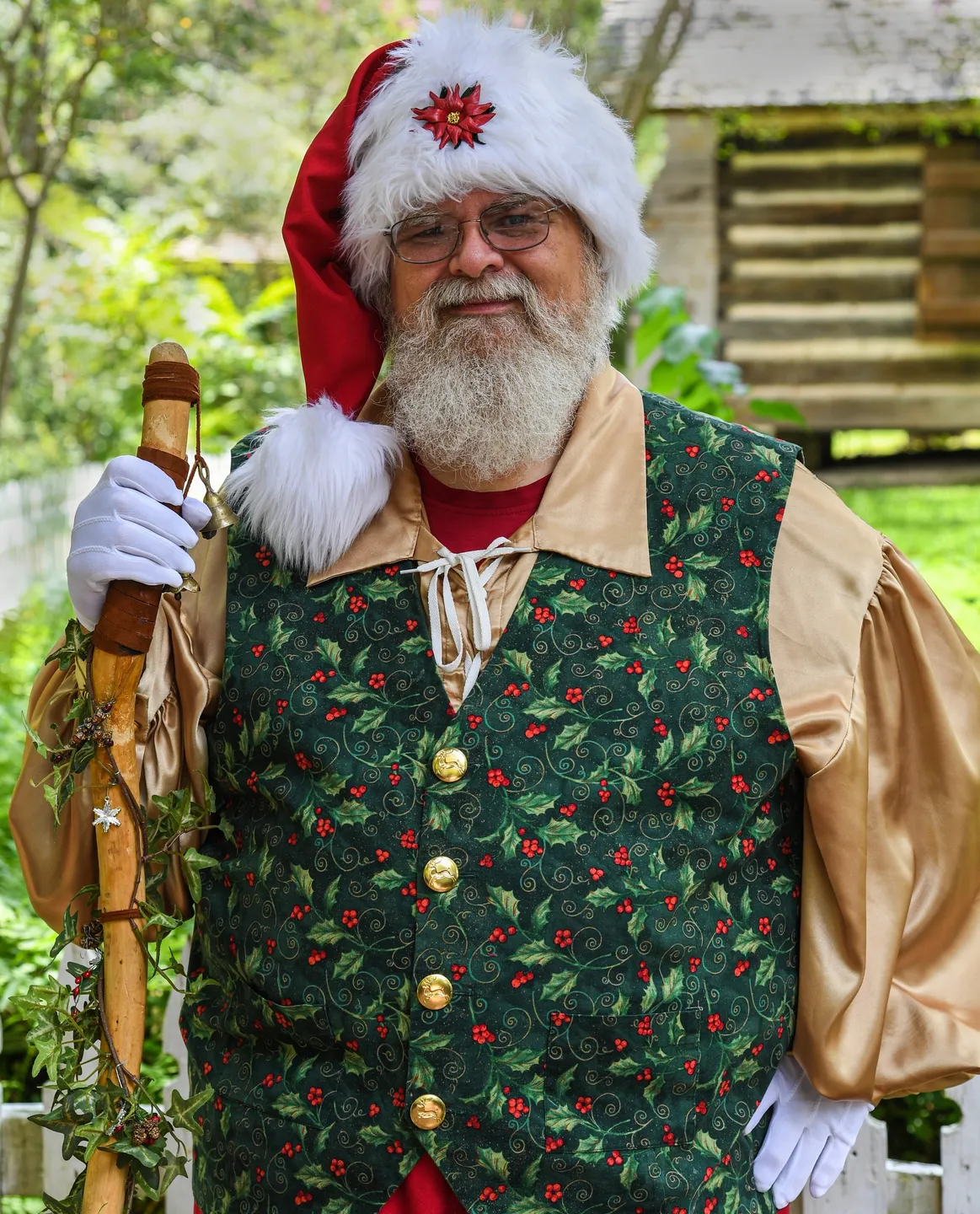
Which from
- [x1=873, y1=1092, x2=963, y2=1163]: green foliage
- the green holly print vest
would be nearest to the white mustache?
the green holly print vest

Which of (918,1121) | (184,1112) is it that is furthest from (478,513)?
(918,1121)

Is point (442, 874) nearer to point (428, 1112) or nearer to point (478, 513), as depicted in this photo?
point (428, 1112)

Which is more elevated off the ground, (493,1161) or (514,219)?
(514,219)

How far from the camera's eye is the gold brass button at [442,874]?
69.8 inches

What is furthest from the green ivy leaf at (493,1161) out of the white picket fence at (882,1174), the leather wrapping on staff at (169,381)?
the leather wrapping on staff at (169,381)

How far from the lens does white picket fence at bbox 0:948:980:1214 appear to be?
Answer: 2316 mm

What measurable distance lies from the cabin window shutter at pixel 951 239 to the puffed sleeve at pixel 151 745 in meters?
7.12

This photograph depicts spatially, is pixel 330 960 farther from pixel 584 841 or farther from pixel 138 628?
pixel 138 628

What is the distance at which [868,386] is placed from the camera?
328 inches

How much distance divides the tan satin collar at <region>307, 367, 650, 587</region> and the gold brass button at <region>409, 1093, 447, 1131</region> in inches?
29.8

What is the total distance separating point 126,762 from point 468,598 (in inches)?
21.4

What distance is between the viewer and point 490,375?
2.02 meters

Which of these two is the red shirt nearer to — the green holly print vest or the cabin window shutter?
the green holly print vest

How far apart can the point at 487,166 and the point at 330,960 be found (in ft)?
3.88
